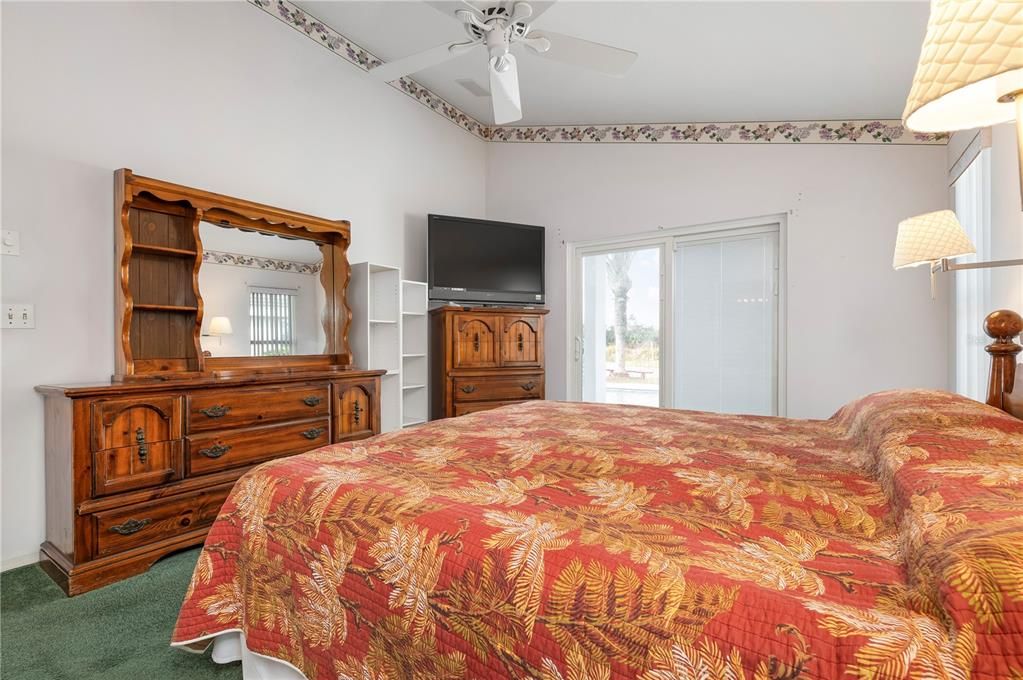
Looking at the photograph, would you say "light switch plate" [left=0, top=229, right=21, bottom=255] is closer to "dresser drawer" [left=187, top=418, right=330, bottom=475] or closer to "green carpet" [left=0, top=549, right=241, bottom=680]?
"dresser drawer" [left=187, top=418, right=330, bottom=475]

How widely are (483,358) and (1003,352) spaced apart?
306 cm

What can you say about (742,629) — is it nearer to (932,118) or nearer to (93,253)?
(932,118)

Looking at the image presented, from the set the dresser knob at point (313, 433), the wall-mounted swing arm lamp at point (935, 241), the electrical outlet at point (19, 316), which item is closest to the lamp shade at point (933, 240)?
the wall-mounted swing arm lamp at point (935, 241)

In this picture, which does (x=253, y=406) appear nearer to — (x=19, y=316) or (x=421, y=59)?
(x=19, y=316)

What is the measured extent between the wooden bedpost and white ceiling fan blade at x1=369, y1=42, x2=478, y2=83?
2.24 m

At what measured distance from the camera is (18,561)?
2094 millimetres

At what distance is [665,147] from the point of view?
4.06 m

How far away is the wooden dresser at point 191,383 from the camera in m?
2.00

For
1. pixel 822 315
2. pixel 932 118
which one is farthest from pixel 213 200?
pixel 822 315

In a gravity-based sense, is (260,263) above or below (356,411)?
above

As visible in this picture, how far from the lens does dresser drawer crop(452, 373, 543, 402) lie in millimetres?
3947

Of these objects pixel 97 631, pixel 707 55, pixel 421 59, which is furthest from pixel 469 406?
pixel 707 55

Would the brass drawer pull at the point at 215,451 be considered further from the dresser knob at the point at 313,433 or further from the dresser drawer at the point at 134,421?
the dresser knob at the point at 313,433

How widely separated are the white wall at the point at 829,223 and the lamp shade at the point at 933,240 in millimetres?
1867
